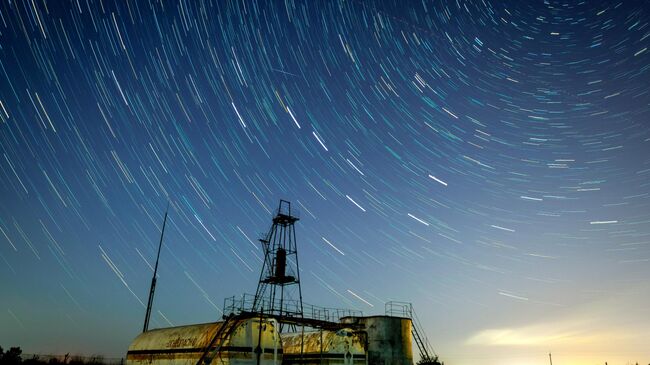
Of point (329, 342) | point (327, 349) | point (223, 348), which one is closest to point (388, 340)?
point (329, 342)

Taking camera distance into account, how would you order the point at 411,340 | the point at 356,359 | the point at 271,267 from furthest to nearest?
1. the point at 271,267
2. the point at 411,340
3. the point at 356,359

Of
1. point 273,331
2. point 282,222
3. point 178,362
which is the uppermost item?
point 282,222

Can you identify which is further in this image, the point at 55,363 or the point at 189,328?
the point at 55,363

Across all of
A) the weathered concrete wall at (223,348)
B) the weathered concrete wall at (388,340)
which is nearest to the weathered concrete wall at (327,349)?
the weathered concrete wall at (388,340)

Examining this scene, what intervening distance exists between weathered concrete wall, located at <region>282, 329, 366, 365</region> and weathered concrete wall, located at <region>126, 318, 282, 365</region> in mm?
3547

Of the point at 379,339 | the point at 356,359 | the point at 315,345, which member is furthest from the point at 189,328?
the point at 379,339

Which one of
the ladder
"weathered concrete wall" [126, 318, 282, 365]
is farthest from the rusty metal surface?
the ladder

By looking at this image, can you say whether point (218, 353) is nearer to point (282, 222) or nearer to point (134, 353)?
point (134, 353)

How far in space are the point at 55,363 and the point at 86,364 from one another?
4395mm

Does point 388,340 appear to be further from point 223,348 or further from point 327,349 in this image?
point 223,348

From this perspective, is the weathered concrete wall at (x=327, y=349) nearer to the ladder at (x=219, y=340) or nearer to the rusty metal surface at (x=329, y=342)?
the rusty metal surface at (x=329, y=342)

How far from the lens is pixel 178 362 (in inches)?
1013

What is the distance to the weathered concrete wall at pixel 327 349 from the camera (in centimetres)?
2836

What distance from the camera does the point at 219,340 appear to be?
24.2 m
